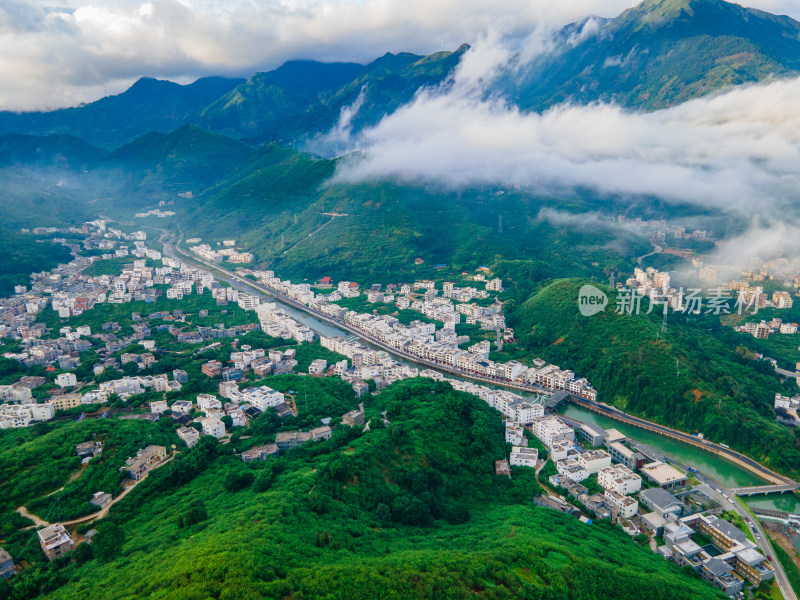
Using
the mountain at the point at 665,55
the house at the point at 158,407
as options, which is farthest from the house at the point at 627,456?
the mountain at the point at 665,55

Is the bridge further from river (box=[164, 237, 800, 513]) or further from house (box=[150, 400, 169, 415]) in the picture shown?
house (box=[150, 400, 169, 415])

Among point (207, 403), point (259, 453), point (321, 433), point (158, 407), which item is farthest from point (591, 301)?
point (158, 407)

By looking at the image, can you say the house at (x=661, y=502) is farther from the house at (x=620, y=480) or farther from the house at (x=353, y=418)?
the house at (x=353, y=418)

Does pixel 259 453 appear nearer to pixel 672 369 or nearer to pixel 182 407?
pixel 182 407

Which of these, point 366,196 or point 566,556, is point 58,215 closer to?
point 366,196

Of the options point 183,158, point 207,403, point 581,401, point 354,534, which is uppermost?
point 183,158
